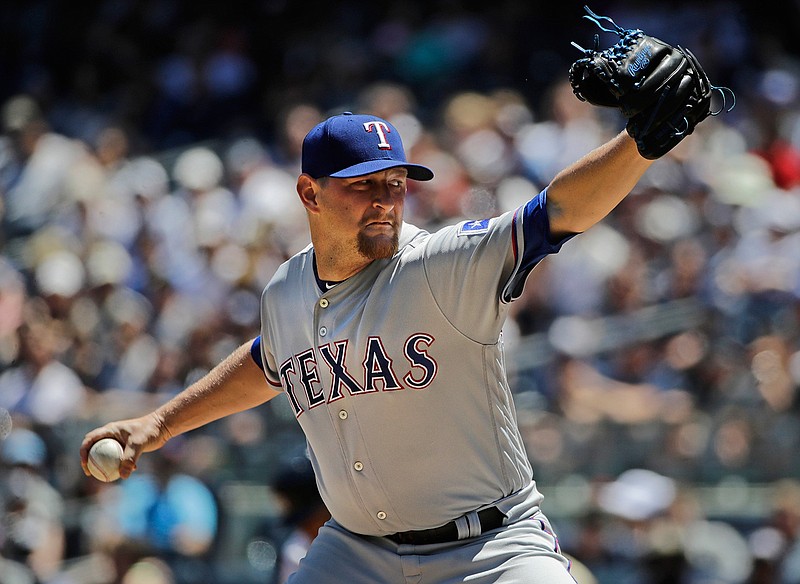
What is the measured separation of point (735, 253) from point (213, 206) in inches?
161

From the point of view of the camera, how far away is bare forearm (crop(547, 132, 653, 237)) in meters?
2.80

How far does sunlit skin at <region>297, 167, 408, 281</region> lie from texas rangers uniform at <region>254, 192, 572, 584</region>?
0.06 m

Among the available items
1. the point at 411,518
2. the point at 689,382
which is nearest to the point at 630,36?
the point at 411,518

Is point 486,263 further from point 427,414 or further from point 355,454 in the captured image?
point 355,454

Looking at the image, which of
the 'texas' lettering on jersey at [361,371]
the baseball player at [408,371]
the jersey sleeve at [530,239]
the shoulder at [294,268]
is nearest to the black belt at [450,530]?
the baseball player at [408,371]

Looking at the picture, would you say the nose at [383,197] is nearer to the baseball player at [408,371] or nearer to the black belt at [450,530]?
the baseball player at [408,371]

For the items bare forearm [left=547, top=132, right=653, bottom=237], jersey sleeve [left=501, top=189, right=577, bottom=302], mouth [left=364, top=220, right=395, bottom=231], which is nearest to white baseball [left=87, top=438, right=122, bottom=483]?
mouth [left=364, top=220, right=395, bottom=231]

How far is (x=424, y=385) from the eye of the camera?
320 cm

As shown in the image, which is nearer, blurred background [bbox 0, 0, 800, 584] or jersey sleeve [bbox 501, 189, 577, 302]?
jersey sleeve [bbox 501, 189, 577, 302]

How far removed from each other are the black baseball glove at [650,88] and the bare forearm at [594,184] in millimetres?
42

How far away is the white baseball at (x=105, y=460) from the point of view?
3533 mm

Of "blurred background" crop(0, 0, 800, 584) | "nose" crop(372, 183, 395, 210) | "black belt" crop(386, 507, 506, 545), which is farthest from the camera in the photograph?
"blurred background" crop(0, 0, 800, 584)

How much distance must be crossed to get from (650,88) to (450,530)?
1273 mm

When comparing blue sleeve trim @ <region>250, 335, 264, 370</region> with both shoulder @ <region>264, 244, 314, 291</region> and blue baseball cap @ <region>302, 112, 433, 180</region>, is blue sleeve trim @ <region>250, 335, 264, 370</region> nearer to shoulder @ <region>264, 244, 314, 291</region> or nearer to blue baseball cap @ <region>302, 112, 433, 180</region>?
shoulder @ <region>264, 244, 314, 291</region>
